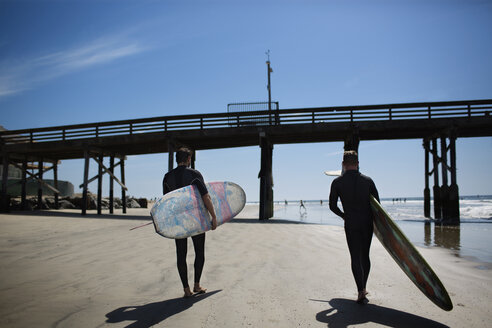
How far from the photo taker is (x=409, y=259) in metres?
2.81

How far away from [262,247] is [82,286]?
3139 mm

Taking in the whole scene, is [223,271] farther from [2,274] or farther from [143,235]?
[143,235]

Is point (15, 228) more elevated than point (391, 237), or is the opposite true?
point (391, 237)

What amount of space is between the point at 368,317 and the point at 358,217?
92cm

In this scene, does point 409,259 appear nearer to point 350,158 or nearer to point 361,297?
point 361,297

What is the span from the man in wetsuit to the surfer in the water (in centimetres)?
141

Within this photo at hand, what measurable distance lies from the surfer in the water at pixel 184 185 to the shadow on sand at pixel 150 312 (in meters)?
0.19

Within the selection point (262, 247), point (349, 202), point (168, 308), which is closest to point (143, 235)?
point (262, 247)

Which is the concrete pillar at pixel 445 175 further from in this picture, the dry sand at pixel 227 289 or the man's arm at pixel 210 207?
the man's arm at pixel 210 207

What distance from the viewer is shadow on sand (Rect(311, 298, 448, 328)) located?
7.80ft

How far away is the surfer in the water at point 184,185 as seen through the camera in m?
3.09

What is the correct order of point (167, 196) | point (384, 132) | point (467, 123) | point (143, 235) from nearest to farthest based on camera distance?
point (167, 196)
point (143, 235)
point (467, 123)
point (384, 132)

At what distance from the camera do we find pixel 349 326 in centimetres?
234

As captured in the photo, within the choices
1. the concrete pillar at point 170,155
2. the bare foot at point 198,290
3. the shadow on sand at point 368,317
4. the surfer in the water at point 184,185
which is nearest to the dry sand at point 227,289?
the shadow on sand at point 368,317
